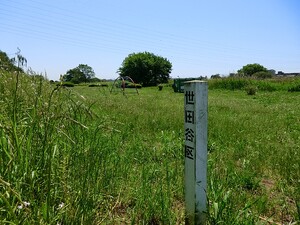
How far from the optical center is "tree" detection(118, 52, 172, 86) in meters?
48.3

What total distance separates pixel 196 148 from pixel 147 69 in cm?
4720

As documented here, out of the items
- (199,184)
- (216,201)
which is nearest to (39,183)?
(199,184)

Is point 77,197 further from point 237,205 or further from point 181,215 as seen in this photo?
point 237,205

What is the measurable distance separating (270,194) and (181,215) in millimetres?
1159

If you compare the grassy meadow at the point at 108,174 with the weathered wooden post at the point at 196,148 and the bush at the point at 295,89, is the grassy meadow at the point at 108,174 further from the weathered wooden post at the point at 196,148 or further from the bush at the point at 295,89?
the bush at the point at 295,89

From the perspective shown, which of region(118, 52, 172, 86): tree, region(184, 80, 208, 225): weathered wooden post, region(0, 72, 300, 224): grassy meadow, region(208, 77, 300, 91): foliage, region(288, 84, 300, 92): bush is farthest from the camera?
region(118, 52, 172, 86): tree

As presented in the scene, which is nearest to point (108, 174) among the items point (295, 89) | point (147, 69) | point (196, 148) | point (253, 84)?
point (196, 148)

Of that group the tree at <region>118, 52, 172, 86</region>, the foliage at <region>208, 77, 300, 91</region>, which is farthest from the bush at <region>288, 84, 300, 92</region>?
the tree at <region>118, 52, 172, 86</region>

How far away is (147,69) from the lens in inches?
1902

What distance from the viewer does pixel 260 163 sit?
354 cm

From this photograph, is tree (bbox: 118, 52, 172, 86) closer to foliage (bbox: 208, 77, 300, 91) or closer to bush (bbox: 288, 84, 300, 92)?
foliage (bbox: 208, 77, 300, 91)

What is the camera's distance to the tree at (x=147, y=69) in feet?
158

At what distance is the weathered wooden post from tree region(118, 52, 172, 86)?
4533 cm

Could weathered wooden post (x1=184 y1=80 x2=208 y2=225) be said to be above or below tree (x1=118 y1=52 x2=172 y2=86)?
below
